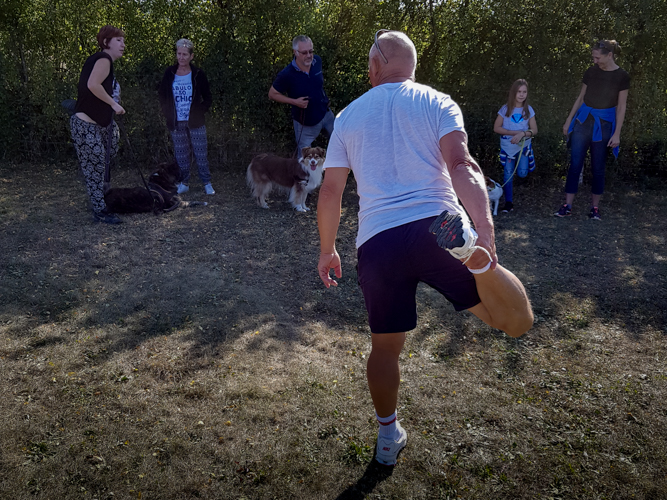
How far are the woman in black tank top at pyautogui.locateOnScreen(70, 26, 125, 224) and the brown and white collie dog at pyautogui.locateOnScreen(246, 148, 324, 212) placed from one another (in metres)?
1.72

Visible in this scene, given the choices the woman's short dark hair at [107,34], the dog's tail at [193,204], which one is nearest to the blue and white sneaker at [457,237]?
the woman's short dark hair at [107,34]

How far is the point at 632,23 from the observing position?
22.8 feet

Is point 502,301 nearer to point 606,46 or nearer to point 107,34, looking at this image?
point 107,34

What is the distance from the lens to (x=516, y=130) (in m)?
6.38

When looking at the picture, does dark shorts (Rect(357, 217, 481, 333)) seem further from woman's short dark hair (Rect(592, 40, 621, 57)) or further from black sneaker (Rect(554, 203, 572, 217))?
black sneaker (Rect(554, 203, 572, 217))

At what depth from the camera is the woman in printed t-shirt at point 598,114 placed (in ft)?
18.9

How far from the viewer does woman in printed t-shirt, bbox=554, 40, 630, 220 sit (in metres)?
5.75

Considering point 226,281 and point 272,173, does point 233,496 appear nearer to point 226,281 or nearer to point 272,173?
point 226,281

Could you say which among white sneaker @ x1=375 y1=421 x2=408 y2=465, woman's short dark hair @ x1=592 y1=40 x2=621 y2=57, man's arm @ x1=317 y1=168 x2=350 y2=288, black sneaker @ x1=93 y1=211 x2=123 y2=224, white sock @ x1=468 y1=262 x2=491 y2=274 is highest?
woman's short dark hair @ x1=592 y1=40 x2=621 y2=57

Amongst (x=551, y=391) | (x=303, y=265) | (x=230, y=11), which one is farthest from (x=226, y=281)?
(x=230, y=11)

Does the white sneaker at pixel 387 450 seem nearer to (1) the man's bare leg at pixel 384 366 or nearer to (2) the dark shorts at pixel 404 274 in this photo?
(1) the man's bare leg at pixel 384 366

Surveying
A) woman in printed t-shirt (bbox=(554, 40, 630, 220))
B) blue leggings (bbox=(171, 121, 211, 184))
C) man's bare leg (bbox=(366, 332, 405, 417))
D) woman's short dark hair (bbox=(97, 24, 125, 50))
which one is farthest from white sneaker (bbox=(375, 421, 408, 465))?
blue leggings (bbox=(171, 121, 211, 184))

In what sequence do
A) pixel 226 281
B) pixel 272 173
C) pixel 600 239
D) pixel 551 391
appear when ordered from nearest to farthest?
pixel 551 391 < pixel 226 281 < pixel 600 239 < pixel 272 173

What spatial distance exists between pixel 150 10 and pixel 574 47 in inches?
241
